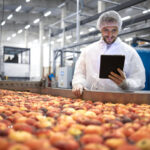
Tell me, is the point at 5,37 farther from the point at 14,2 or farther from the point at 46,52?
the point at 14,2

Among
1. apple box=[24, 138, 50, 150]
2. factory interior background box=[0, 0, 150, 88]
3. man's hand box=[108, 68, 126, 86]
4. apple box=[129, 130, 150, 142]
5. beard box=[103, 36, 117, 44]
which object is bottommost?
apple box=[129, 130, 150, 142]

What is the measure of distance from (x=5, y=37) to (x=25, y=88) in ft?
65.6

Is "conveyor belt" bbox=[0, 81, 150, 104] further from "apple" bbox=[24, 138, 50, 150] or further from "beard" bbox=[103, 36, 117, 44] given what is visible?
"apple" bbox=[24, 138, 50, 150]

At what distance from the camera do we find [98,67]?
2.83m

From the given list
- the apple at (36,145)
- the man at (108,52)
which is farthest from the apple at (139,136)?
the man at (108,52)

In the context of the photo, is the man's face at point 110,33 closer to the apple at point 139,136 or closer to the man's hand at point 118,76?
the man's hand at point 118,76

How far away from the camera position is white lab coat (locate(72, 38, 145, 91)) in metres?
2.60

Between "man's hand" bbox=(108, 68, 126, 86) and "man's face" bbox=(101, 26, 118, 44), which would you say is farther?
"man's face" bbox=(101, 26, 118, 44)

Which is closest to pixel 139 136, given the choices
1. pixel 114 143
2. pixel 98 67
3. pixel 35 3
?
pixel 114 143

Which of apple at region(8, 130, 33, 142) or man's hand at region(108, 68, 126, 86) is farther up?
man's hand at region(108, 68, 126, 86)

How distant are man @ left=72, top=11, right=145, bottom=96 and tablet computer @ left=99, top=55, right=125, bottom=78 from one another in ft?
0.89

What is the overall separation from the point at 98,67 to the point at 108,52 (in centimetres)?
25

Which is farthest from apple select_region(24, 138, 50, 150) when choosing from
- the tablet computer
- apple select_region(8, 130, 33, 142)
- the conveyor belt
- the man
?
the man

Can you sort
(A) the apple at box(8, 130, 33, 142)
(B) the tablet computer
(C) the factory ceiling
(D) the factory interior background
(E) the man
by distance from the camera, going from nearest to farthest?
(A) the apple at box(8, 130, 33, 142)
(B) the tablet computer
(E) the man
(D) the factory interior background
(C) the factory ceiling
